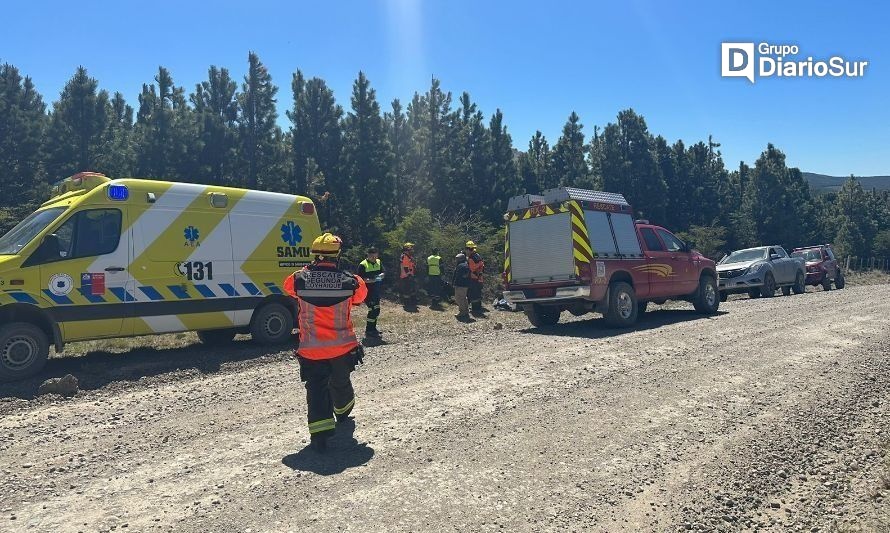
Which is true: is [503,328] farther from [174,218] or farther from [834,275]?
[834,275]

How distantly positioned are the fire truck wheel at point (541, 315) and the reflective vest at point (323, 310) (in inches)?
285

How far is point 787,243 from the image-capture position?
50656 millimetres

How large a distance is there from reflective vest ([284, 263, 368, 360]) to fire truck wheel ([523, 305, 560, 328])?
23.7ft

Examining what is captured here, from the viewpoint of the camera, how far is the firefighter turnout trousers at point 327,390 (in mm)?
4691

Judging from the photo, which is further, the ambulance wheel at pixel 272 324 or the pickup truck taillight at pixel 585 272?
the pickup truck taillight at pixel 585 272

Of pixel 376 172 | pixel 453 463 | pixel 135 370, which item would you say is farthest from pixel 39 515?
pixel 376 172

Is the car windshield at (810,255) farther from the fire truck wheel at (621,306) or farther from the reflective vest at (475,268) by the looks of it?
the fire truck wheel at (621,306)

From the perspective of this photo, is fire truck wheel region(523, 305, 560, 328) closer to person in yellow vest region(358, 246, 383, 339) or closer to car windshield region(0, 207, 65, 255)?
person in yellow vest region(358, 246, 383, 339)

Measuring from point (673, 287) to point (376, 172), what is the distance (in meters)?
14.6

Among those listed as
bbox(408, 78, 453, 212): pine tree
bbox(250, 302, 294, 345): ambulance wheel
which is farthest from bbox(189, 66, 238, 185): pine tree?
bbox(250, 302, 294, 345): ambulance wheel

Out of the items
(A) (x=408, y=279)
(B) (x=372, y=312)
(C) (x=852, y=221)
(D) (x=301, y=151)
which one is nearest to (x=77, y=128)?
(D) (x=301, y=151)

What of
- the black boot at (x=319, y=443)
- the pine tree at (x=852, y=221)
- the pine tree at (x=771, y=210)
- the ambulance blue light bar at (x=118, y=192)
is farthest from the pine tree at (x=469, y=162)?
the pine tree at (x=852, y=221)

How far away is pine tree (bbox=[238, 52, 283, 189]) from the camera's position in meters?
25.1

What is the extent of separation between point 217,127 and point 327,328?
71.0 feet
